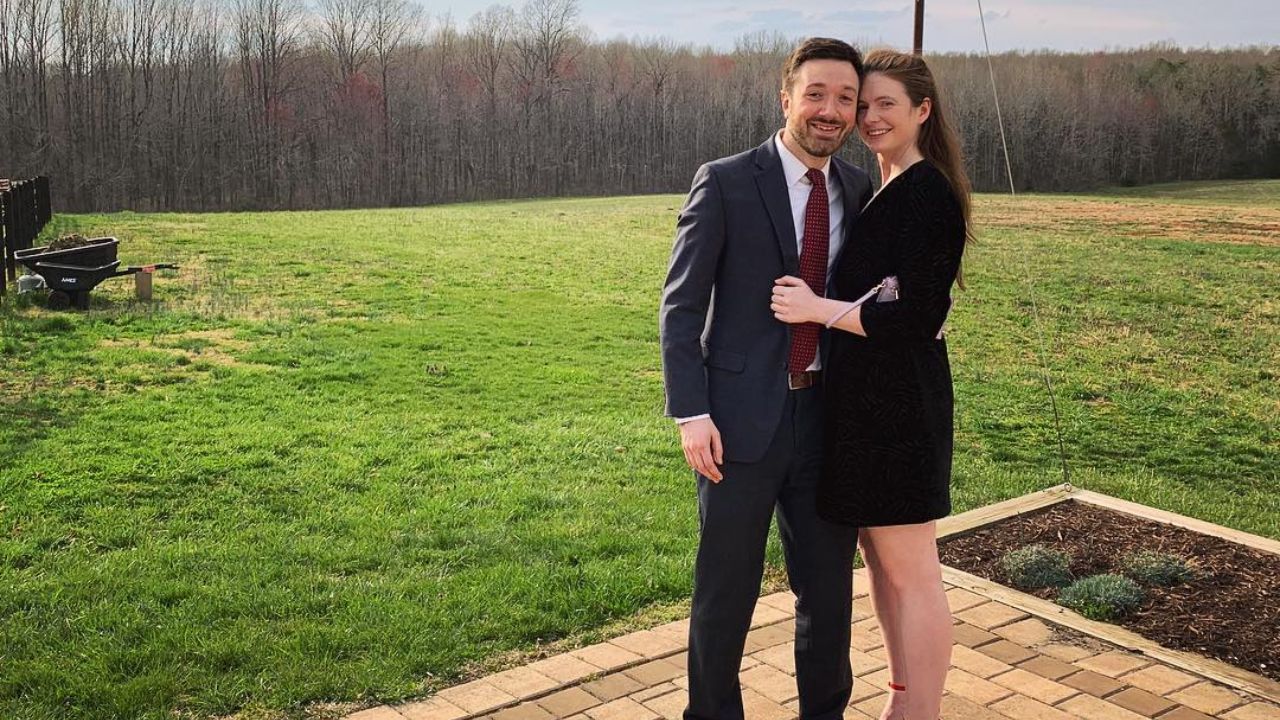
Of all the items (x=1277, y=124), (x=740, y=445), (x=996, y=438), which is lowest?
(x=996, y=438)

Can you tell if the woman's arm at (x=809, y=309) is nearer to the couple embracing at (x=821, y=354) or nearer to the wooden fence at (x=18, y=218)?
the couple embracing at (x=821, y=354)

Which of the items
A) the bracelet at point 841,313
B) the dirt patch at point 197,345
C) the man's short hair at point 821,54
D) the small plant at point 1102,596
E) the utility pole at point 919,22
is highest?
the utility pole at point 919,22

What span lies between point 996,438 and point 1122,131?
151 ft

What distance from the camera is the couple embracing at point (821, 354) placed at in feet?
8.66

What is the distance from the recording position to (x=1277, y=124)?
4028 centimetres

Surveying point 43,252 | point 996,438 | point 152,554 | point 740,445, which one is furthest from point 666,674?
point 43,252

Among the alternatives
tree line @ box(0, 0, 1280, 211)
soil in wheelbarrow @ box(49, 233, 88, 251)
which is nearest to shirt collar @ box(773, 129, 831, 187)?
soil in wheelbarrow @ box(49, 233, 88, 251)

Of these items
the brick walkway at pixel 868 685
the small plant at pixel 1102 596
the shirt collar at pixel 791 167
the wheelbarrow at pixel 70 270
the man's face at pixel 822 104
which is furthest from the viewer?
the wheelbarrow at pixel 70 270

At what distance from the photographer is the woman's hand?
2.61 meters

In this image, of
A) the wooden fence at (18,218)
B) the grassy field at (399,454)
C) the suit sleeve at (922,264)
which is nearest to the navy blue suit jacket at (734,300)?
the suit sleeve at (922,264)

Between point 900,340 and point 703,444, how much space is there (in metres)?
0.53

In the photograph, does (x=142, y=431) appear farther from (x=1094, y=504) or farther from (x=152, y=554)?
(x=1094, y=504)

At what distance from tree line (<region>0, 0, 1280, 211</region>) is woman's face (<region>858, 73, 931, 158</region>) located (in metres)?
40.1

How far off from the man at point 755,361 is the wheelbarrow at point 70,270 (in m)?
10.6
